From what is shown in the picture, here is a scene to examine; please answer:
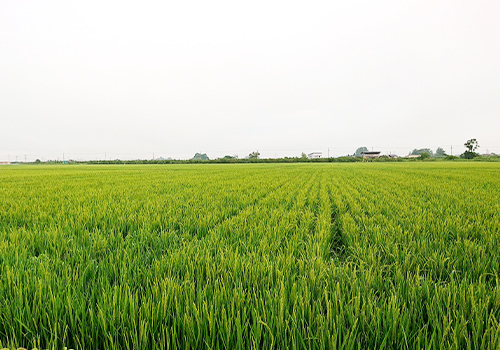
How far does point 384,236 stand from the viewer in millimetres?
2176

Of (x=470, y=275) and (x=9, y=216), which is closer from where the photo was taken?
(x=470, y=275)

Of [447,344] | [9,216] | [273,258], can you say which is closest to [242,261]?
[273,258]

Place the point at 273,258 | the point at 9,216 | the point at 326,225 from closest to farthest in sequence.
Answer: the point at 273,258, the point at 326,225, the point at 9,216

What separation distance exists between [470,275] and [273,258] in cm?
123

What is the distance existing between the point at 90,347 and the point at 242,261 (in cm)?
84

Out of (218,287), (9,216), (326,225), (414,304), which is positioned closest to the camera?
(414,304)

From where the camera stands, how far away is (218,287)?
1219mm

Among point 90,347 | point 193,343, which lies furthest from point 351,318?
point 90,347

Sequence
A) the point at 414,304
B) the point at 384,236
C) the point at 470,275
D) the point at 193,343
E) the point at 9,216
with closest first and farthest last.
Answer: the point at 193,343
the point at 414,304
the point at 470,275
the point at 384,236
the point at 9,216

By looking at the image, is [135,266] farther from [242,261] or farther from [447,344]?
[447,344]

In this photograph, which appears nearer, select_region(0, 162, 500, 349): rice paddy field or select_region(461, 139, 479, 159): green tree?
select_region(0, 162, 500, 349): rice paddy field

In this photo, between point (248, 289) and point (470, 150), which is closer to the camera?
point (248, 289)

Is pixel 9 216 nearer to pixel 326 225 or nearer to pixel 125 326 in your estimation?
pixel 125 326

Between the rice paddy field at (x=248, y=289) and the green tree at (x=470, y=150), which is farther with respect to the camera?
the green tree at (x=470, y=150)
